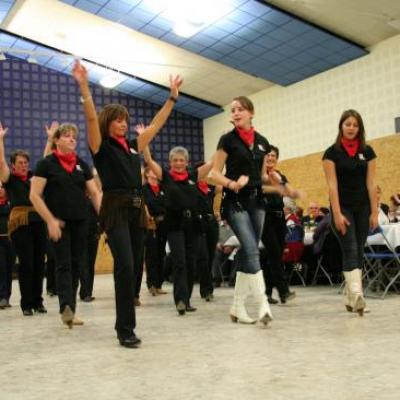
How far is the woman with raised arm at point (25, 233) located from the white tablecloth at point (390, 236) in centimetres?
303

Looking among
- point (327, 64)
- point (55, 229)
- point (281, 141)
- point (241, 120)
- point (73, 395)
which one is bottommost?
point (73, 395)

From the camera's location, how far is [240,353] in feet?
9.28

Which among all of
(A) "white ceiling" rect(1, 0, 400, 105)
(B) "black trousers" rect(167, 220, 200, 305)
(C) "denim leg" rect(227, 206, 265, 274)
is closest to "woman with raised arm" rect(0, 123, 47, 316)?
(B) "black trousers" rect(167, 220, 200, 305)

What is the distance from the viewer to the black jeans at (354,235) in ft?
13.3

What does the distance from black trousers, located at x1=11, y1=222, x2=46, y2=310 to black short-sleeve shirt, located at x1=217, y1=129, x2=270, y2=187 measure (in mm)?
1932

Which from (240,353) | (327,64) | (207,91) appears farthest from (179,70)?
(240,353)

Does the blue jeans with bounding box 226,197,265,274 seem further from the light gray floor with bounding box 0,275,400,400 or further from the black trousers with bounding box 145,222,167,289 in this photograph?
the black trousers with bounding box 145,222,167,289

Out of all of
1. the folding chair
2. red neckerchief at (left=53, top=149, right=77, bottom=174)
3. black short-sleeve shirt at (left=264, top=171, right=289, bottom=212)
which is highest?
red neckerchief at (left=53, top=149, right=77, bottom=174)

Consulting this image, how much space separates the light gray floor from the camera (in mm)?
2139

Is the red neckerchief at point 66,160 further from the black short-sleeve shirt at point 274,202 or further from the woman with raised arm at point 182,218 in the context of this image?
the black short-sleeve shirt at point 274,202

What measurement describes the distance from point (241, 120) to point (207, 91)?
1147cm

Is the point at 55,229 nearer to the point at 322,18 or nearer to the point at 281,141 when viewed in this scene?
the point at 322,18

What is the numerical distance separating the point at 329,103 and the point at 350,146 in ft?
28.2

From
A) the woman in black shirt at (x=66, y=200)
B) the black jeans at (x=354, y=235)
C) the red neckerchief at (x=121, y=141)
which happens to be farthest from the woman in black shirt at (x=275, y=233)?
the red neckerchief at (x=121, y=141)
